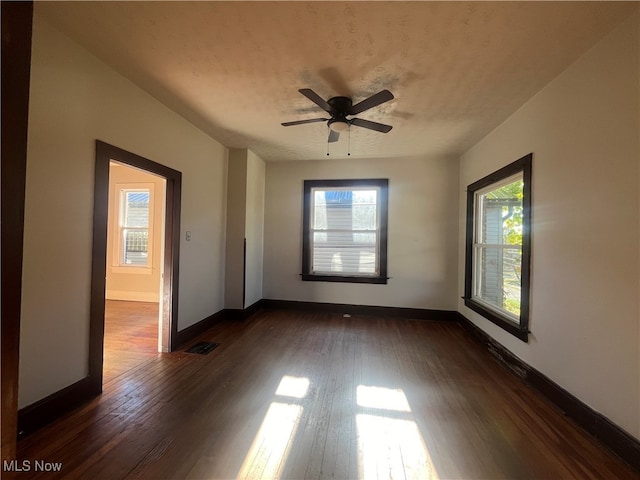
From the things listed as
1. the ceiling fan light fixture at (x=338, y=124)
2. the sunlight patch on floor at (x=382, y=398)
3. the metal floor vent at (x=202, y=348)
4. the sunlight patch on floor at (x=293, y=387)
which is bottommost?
the metal floor vent at (x=202, y=348)

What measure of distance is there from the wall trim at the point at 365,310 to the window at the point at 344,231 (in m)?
0.44

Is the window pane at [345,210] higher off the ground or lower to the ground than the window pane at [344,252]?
higher

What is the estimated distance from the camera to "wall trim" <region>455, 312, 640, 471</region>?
1.48 m

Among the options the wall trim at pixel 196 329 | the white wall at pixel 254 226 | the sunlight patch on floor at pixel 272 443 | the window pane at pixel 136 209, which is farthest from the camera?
the window pane at pixel 136 209

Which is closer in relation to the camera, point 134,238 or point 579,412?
point 579,412

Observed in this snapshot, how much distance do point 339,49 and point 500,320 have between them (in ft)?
9.69

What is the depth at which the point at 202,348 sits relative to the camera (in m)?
2.93

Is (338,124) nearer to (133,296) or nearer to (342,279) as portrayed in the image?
(342,279)

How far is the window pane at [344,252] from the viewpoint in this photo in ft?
14.7

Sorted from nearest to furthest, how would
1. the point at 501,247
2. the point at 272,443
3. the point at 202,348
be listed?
the point at 272,443
the point at 202,348
the point at 501,247

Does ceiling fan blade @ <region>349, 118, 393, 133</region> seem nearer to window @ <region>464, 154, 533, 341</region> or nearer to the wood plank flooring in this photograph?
window @ <region>464, 154, 533, 341</region>

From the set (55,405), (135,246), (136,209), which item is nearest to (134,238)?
(135,246)

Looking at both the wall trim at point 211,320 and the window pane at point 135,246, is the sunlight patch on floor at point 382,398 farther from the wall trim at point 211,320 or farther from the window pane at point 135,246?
the window pane at point 135,246

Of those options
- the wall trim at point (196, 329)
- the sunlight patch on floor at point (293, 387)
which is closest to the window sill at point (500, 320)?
the sunlight patch on floor at point (293, 387)
